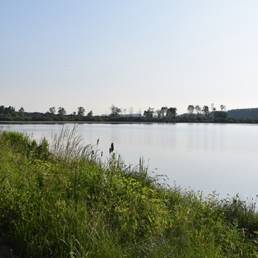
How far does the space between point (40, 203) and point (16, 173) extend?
2.25 meters

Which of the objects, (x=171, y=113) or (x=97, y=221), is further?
(x=171, y=113)

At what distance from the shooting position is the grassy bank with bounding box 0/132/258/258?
5.23 m

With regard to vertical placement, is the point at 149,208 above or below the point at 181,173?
above

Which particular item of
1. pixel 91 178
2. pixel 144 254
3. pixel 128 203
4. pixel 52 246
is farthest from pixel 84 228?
pixel 91 178

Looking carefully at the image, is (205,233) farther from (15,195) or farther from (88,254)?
(15,195)

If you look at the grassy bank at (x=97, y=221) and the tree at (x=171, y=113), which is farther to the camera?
the tree at (x=171, y=113)

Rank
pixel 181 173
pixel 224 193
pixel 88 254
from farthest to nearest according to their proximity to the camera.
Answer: pixel 181 173 < pixel 224 193 < pixel 88 254

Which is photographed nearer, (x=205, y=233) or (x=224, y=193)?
(x=205, y=233)

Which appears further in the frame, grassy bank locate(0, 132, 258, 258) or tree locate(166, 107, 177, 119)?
tree locate(166, 107, 177, 119)

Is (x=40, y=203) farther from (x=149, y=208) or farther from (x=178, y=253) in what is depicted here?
(x=178, y=253)

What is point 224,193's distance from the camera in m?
16.5

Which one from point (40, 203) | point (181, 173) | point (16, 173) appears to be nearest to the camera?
point (40, 203)

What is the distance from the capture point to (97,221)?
5.70 metres

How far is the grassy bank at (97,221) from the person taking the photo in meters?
5.23
